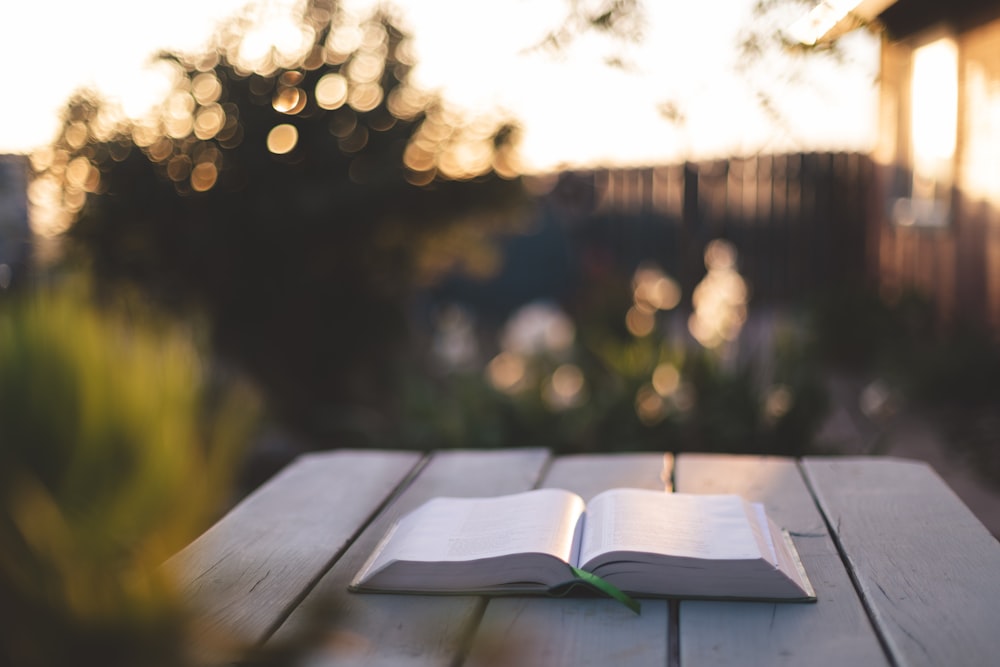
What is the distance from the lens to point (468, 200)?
483 cm

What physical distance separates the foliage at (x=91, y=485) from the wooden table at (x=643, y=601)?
105 millimetres

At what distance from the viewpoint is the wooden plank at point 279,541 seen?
1353 millimetres

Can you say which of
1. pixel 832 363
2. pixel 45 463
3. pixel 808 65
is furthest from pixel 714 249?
pixel 45 463

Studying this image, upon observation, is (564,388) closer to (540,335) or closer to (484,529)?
(540,335)

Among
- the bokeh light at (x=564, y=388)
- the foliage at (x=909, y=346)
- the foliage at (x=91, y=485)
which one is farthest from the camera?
the foliage at (x=909, y=346)

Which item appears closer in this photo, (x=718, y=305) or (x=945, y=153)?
(x=718, y=305)

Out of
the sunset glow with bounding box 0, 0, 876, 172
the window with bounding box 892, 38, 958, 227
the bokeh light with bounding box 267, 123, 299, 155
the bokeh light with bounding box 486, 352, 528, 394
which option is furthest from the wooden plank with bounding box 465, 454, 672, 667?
the window with bounding box 892, 38, 958, 227

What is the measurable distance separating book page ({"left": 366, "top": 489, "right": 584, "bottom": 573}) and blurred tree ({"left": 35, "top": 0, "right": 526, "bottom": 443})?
2879mm

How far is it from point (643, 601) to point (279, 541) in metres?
0.62

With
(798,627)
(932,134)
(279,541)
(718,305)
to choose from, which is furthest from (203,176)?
(932,134)

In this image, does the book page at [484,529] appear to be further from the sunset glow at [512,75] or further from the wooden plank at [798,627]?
the sunset glow at [512,75]

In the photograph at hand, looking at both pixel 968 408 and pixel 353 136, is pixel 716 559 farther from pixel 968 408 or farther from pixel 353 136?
pixel 968 408

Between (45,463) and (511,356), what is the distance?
494cm

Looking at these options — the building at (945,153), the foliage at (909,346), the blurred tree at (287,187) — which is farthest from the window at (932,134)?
the blurred tree at (287,187)
